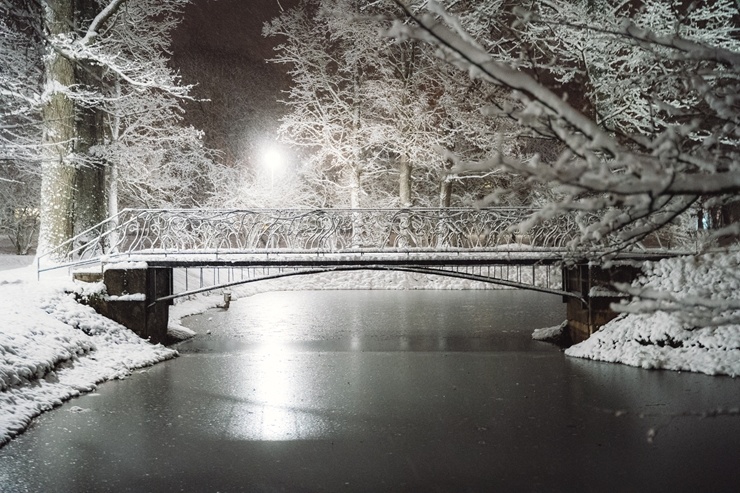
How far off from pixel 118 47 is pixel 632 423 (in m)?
17.1

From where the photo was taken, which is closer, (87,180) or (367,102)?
(87,180)

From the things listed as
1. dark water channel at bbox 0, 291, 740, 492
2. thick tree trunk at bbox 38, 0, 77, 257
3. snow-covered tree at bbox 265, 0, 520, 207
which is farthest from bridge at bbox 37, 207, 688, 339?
snow-covered tree at bbox 265, 0, 520, 207

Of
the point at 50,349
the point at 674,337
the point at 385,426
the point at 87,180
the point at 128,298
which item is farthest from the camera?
the point at 87,180

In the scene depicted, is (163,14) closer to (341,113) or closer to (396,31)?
(341,113)

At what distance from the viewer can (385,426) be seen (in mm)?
8703

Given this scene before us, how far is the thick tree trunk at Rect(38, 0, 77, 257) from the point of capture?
1510 cm

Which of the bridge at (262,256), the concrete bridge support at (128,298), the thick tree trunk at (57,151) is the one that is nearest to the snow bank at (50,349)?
the concrete bridge support at (128,298)

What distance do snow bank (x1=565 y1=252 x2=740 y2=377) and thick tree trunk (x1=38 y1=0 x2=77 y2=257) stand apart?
38.7ft

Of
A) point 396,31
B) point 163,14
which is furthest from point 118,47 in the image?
point 396,31

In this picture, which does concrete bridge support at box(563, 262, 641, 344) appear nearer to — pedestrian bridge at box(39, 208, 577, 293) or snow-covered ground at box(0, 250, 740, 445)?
snow-covered ground at box(0, 250, 740, 445)

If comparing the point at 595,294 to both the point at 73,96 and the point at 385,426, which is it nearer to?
the point at 385,426

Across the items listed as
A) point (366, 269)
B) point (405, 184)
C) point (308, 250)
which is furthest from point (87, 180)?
point (405, 184)

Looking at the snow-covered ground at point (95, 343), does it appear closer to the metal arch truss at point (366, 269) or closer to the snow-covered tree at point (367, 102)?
the metal arch truss at point (366, 269)

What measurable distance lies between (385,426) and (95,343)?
6.95 m
